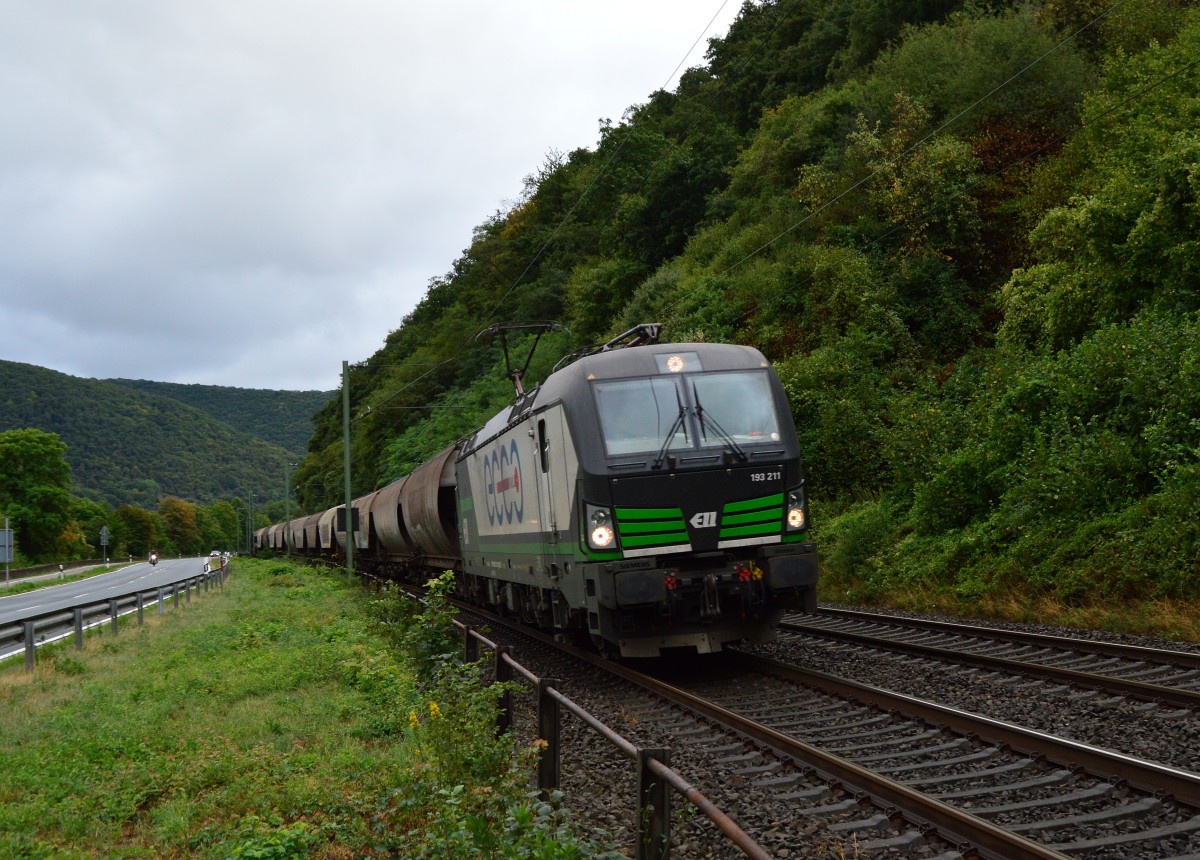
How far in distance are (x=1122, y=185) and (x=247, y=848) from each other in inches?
693

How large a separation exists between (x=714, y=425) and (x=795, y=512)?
1.23 m

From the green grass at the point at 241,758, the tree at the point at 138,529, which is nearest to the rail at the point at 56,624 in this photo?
the green grass at the point at 241,758

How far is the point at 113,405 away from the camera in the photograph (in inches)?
5896

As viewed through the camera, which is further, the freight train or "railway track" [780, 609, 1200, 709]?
the freight train

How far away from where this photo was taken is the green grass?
5980mm

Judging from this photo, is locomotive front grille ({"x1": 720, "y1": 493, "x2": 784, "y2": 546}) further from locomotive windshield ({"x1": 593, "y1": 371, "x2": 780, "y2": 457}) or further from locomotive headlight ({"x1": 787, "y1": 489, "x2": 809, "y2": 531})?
locomotive windshield ({"x1": 593, "y1": 371, "x2": 780, "y2": 457})

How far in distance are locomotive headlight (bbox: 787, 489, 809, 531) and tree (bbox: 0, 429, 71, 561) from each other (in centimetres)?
8799

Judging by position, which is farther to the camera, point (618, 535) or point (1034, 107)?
point (1034, 107)

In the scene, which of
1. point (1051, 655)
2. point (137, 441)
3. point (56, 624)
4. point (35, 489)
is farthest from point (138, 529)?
point (1051, 655)

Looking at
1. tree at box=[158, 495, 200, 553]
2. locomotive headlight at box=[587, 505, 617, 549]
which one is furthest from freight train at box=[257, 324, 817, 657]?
tree at box=[158, 495, 200, 553]

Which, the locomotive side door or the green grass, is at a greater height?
the locomotive side door

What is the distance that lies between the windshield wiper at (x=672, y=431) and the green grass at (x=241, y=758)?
3.22 metres

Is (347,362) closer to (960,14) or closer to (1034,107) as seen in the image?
(1034,107)

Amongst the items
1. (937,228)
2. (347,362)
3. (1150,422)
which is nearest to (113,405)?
(347,362)
